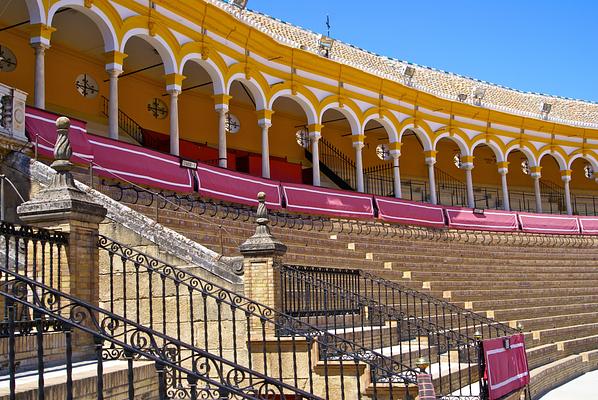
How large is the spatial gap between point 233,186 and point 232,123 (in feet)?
25.8

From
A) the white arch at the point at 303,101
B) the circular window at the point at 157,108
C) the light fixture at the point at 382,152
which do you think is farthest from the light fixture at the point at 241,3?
the light fixture at the point at 382,152

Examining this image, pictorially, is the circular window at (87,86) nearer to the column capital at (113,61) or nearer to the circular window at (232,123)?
the column capital at (113,61)

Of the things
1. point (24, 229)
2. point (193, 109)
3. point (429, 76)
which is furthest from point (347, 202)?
point (24, 229)

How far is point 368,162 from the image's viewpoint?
30.6 metres

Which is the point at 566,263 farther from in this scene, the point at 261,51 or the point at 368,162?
the point at 261,51

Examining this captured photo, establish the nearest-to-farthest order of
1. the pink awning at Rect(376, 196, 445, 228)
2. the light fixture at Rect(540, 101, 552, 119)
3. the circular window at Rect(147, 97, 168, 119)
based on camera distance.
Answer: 1. the circular window at Rect(147, 97, 168, 119)
2. the pink awning at Rect(376, 196, 445, 228)
3. the light fixture at Rect(540, 101, 552, 119)

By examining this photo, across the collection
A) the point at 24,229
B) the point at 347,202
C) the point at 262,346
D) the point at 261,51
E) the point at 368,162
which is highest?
the point at 261,51

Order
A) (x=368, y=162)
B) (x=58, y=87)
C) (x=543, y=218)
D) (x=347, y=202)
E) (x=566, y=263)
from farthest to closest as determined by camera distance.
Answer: (x=368, y=162)
(x=543, y=218)
(x=566, y=263)
(x=347, y=202)
(x=58, y=87)

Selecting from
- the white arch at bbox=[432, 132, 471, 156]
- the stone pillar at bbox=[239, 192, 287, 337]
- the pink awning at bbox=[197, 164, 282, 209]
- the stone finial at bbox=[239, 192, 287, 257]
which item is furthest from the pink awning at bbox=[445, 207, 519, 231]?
the stone pillar at bbox=[239, 192, 287, 337]

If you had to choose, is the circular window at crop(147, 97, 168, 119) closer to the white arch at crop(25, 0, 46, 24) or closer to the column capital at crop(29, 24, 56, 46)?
the column capital at crop(29, 24, 56, 46)

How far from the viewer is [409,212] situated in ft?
79.3

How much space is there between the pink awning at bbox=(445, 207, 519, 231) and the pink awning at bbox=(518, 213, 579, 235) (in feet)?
1.80

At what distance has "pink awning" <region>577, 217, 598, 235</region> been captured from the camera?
97.7 ft

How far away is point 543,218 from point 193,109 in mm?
14077
